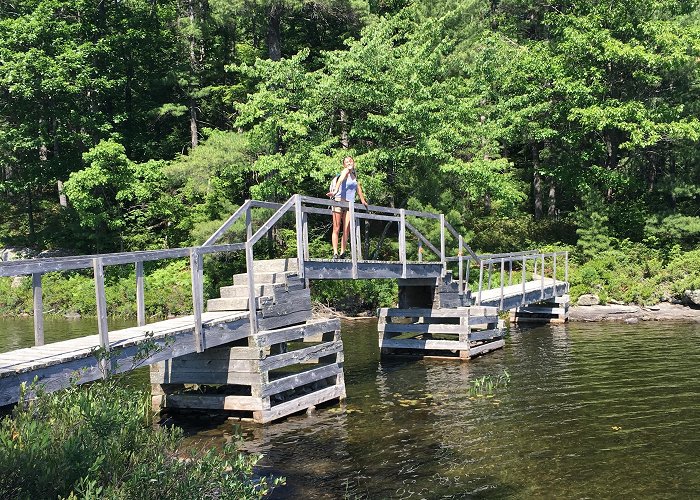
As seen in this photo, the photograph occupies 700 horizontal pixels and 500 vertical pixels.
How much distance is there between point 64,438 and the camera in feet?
17.0

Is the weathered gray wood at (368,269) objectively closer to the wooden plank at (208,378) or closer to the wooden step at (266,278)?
the wooden step at (266,278)

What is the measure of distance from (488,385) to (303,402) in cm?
367

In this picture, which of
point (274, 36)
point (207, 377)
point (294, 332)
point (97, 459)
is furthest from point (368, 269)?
point (274, 36)

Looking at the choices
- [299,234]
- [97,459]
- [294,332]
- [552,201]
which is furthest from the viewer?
[552,201]

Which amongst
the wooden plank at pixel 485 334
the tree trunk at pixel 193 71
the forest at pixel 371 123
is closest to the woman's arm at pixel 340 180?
the wooden plank at pixel 485 334

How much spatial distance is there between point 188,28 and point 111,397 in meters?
32.5

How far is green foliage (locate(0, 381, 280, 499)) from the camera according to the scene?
4566 mm

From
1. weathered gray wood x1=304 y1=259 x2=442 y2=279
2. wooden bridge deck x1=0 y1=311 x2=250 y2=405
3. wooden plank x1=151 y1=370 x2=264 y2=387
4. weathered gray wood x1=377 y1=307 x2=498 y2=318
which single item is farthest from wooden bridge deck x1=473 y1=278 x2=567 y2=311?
wooden bridge deck x1=0 y1=311 x2=250 y2=405

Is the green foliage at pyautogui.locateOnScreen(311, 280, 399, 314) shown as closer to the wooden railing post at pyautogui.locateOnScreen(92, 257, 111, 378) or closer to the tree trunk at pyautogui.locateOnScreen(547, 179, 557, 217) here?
the tree trunk at pyautogui.locateOnScreen(547, 179, 557, 217)

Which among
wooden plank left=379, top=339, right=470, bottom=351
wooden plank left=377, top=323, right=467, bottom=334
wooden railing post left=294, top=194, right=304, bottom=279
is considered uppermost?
wooden railing post left=294, top=194, right=304, bottom=279

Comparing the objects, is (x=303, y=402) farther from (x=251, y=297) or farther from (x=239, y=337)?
(x=251, y=297)

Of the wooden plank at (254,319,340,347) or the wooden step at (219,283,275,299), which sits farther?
the wooden step at (219,283,275,299)

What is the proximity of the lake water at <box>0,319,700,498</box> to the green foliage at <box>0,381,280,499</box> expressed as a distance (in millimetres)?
724

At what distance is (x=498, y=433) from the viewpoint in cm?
1002
